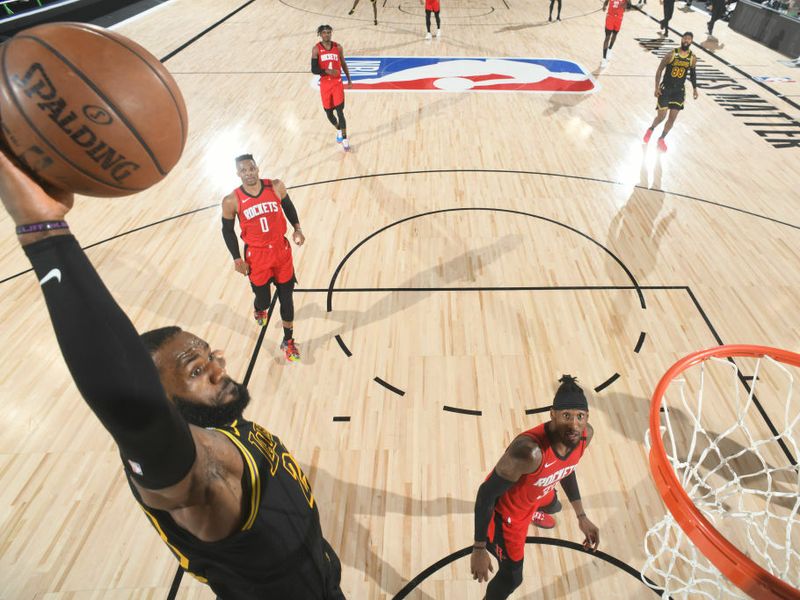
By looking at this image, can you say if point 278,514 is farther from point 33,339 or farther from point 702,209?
point 702,209

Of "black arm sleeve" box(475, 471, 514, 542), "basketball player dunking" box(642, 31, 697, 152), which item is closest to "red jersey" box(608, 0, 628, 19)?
"basketball player dunking" box(642, 31, 697, 152)

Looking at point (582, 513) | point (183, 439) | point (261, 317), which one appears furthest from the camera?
point (261, 317)

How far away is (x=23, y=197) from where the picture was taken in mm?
746

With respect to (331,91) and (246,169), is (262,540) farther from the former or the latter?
(331,91)

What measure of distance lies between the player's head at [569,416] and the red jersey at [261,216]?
2316 millimetres

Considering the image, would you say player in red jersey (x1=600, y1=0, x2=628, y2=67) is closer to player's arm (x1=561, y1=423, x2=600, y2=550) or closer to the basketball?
player's arm (x1=561, y1=423, x2=600, y2=550)

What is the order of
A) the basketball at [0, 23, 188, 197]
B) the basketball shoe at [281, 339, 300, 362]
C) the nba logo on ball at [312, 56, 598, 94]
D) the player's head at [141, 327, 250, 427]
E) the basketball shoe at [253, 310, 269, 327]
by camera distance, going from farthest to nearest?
the nba logo on ball at [312, 56, 598, 94]
the basketball shoe at [253, 310, 269, 327]
the basketball shoe at [281, 339, 300, 362]
the player's head at [141, 327, 250, 427]
the basketball at [0, 23, 188, 197]

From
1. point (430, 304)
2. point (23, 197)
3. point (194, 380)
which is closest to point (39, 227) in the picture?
point (23, 197)

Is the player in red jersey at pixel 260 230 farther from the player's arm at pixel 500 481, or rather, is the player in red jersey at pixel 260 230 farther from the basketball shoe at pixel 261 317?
the player's arm at pixel 500 481

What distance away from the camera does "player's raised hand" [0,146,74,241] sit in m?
0.74

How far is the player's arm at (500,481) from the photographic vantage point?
2.05 metres

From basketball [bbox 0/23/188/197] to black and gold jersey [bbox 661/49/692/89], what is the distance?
22.6 feet

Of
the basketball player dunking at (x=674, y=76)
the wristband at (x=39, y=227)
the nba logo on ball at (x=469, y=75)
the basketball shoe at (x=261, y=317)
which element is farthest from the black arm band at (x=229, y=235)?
the nba logo on ball at (x=469, y=75)

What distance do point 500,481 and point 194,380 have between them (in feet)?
4.25
